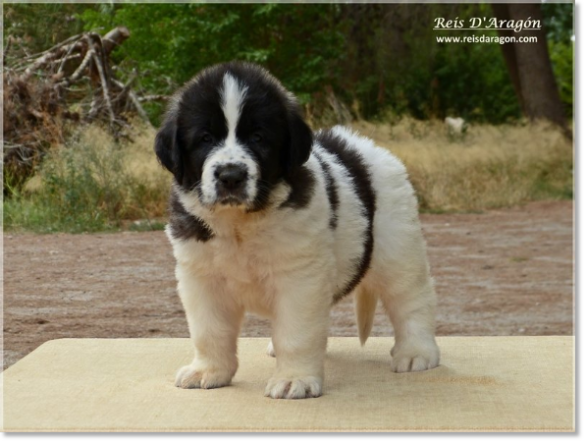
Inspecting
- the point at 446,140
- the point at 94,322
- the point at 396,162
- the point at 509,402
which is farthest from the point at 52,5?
the point at 509,402

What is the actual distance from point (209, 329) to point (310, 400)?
0.48 m

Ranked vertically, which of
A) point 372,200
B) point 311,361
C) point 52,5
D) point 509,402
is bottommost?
point 509,402

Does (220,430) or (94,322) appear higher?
(220,430)

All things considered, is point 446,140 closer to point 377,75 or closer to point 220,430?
point 377,75

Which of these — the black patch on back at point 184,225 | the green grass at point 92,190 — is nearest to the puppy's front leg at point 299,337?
the black patch on back at point 184,225

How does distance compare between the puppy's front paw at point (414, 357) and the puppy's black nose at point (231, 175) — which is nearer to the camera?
the puppy's black nose at point (231, 175)

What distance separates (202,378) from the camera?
12.2 feet

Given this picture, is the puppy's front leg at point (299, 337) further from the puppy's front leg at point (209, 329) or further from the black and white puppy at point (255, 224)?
the puppy's front leg at point (209, 329)

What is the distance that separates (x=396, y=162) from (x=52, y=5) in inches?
210

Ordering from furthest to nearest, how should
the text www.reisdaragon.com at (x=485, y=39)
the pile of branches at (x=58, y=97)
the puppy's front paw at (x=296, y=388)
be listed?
the text www.reisdaragon.com at (x=485, y=39) → the pile of branches at (x=58, y=97) → the puppy's front paw at (x=296, y=388)

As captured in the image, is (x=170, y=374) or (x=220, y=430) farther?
(x=170, y=374)

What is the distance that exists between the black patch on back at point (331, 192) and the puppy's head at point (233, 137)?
0.31 m

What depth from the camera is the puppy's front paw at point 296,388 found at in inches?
137

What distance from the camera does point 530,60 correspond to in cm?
1083
